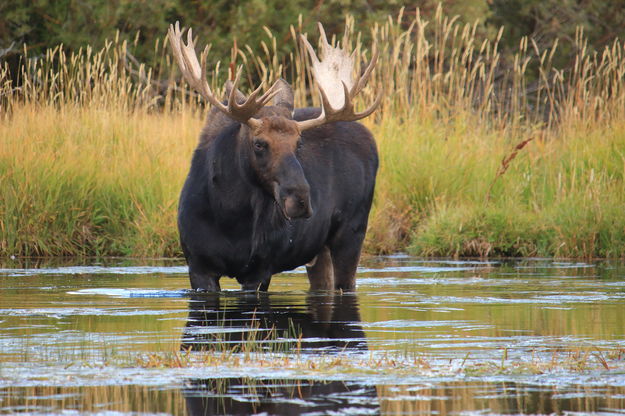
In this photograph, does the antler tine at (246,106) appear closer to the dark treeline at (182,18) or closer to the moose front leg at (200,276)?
the moose front leg at (200,276)

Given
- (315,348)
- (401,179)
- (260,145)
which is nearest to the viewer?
(315,348)

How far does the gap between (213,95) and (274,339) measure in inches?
118

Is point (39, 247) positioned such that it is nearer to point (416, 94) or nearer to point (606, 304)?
point (416, 94)

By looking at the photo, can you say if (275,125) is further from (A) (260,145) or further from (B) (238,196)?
(B) (238,196)

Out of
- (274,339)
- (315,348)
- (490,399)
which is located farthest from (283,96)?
(490,399)

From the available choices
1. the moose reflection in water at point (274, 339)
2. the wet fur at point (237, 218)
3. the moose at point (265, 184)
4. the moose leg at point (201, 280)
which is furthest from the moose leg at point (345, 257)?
the moose leg at point (201, 280)

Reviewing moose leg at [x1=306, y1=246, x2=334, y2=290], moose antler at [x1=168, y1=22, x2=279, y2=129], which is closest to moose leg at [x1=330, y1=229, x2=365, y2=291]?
moose leg at [x1=306, y1=246, x2=334, y2=290]

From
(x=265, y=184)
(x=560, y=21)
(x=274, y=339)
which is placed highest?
(x=560, y=21)

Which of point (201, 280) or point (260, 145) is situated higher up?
point (260, 145)

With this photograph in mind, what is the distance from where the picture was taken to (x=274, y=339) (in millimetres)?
6410

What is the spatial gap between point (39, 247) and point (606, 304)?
689 cm

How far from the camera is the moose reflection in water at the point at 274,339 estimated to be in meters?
4.66

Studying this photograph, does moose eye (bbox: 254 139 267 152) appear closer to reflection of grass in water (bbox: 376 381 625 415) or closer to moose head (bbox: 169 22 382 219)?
moose head (bbox: 169 22 382 219)

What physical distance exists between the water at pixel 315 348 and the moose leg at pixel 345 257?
228 mm
